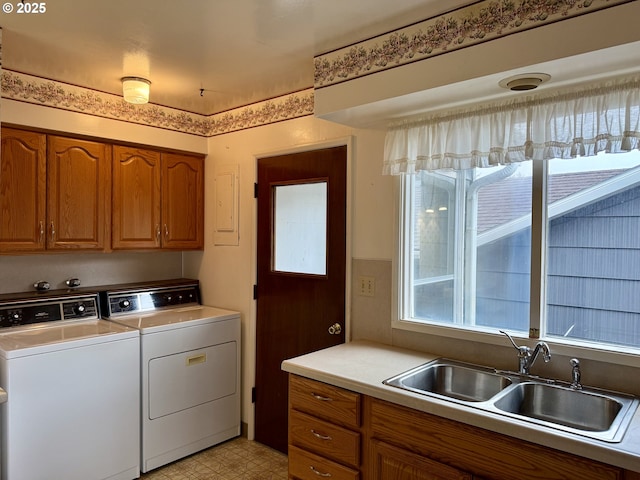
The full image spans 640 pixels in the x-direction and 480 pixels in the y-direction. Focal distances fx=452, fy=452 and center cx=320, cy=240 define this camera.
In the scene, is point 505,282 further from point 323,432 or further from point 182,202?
point 182,202

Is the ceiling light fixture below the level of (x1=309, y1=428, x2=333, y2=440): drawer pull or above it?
above

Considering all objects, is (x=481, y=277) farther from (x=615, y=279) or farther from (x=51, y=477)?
(x=51, y=477)

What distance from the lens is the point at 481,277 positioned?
2256 millimetres

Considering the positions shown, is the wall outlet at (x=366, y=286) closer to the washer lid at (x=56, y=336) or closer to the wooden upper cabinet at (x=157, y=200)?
the washer lid at (x=56, y=336)

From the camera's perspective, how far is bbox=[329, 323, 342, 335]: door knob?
8.79ft

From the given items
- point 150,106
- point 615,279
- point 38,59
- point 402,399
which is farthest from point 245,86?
point 615,279

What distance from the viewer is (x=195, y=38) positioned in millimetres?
2115

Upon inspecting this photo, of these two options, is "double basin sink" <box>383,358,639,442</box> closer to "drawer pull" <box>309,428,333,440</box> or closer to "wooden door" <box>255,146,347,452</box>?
"drawer pull" <box>309,428,333,440</box>

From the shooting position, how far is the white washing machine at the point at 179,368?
9.14 feet

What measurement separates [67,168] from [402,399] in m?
2.44

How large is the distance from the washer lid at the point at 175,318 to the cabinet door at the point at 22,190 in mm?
725

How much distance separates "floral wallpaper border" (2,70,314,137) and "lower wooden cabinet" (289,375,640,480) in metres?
1.73

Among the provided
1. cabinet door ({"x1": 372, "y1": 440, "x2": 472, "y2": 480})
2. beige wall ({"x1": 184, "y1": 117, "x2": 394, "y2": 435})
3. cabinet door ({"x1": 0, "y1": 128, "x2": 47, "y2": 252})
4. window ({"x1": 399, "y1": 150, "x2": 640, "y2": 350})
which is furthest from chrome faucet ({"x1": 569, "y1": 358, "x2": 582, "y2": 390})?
cabinet door ({"x1": 0, "y1": 128, "x2": 47, "y2": 252})

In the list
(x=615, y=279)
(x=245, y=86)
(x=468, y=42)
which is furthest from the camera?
(x=245, y=86)
